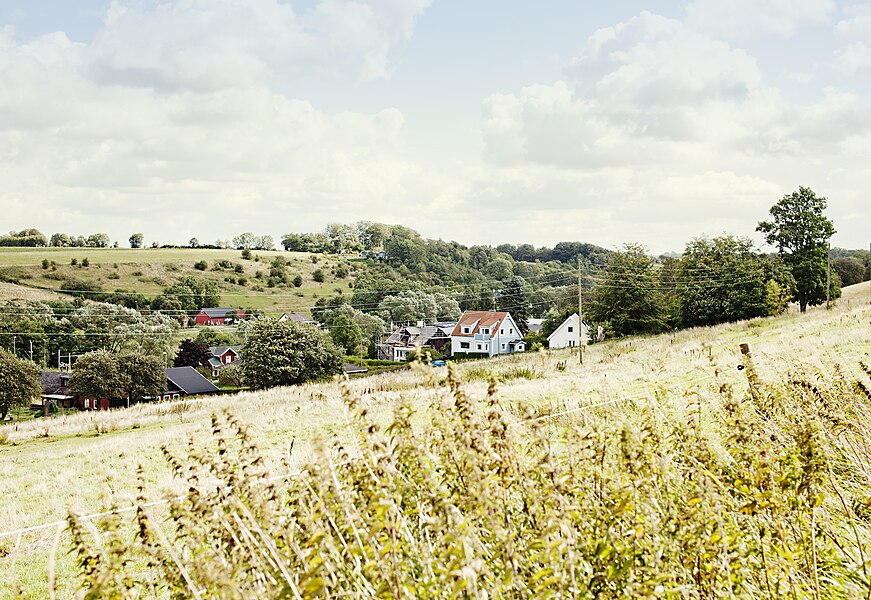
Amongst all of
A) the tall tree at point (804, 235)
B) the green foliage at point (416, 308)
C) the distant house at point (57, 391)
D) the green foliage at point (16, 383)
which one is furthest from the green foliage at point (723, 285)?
the green foliage at point (16, 383)

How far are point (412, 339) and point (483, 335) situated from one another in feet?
36.6

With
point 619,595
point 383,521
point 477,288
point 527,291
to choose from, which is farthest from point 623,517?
point 477,288

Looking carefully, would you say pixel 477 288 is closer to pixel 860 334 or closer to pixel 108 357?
pixel 108 357

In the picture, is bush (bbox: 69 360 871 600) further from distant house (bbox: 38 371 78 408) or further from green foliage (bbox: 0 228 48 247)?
green foliage (bbox: 0 228 48 247)

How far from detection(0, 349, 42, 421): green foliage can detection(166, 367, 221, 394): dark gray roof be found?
1183 centimetres

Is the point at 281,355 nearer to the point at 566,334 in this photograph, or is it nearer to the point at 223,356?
the point at 223,356

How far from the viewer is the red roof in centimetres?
8375

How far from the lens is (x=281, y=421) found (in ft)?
57.7

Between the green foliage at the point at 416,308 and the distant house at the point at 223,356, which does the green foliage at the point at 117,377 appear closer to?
the distant house at the point at 223,356

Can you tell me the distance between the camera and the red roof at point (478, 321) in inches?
3297

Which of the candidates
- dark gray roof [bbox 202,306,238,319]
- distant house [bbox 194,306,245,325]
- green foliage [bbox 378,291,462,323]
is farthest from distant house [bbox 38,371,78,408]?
green foliage [bbox 378,291,462,323]

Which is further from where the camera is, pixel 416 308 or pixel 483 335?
pixel 416 308

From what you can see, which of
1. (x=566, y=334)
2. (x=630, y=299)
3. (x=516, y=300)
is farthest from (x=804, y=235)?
(x=516, y=300)

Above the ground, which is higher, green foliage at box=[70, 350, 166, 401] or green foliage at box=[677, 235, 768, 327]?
green foliage at box=[677, 235, 768, 327]
